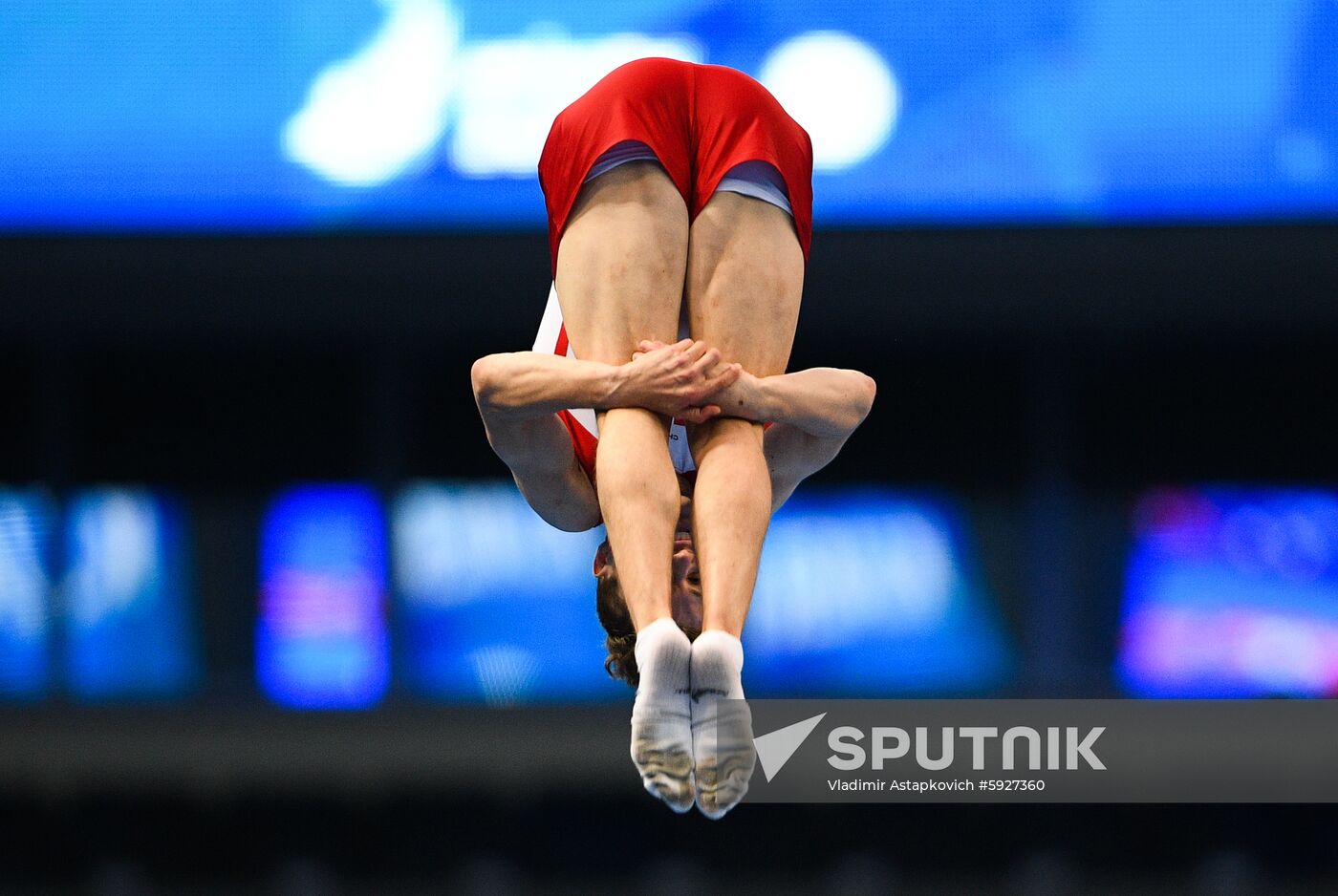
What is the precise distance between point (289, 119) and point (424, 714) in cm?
247

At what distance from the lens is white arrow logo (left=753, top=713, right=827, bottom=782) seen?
2840 mm

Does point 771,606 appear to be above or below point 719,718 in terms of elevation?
above

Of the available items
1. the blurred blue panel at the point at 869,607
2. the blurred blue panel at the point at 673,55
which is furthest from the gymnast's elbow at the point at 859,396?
the blurred blue panel at the point at 869,607

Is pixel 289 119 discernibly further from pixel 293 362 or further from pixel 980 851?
pixel 980 851

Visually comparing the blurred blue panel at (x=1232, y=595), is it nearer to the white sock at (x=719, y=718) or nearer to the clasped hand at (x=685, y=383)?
the clasped hand at (x=685, y=383)

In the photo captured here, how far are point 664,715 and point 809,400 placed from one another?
65 centimetres

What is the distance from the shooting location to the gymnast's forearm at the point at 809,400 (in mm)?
2562

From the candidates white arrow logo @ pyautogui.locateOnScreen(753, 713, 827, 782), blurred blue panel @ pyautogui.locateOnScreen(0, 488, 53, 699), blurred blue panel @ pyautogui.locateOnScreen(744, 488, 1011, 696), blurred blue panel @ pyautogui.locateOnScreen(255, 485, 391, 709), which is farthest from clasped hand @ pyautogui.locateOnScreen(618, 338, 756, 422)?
blurred blue panel @ pyautogui.locateOnScreen(0, 488, 53, 699)

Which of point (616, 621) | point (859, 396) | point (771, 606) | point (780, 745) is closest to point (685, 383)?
point (859, 396)

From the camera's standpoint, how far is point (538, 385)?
2.50m

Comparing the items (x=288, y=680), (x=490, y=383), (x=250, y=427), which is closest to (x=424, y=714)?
(x=288, y=680)

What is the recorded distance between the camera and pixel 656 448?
8.25 ft

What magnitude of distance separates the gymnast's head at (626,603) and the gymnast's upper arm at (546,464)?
0.09m

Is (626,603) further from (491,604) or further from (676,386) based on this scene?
(491,604)
